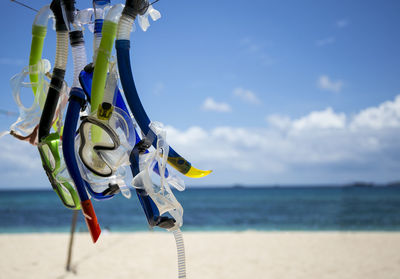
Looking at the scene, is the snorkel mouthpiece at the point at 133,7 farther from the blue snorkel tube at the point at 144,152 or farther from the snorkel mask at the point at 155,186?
the snorkel mask at the point at 155,186

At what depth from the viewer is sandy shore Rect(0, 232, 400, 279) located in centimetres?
626

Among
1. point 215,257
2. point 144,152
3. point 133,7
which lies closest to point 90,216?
point 144,152

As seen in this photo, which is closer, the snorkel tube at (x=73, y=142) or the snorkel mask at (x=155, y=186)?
the snorkel mask at (x=155, y=186)

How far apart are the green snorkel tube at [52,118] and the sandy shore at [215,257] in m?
4.58

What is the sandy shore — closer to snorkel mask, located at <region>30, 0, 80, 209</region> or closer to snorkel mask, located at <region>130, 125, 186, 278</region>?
snorkel mask, located at <region>30, 0, 80, 209</region>

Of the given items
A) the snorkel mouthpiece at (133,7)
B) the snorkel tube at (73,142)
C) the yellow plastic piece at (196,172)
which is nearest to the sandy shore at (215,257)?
the snorkel tube at (73,142)

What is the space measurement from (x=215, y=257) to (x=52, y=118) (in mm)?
6136

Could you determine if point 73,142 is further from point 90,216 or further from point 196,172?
point 196,172

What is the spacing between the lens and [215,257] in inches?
297

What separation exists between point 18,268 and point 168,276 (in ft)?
9.02

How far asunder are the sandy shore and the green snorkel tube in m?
4.58

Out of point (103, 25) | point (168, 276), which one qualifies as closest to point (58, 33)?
point (103, 25)

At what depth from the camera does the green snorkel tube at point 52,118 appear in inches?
79.4

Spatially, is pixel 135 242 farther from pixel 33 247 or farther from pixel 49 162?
pixel 49 162
